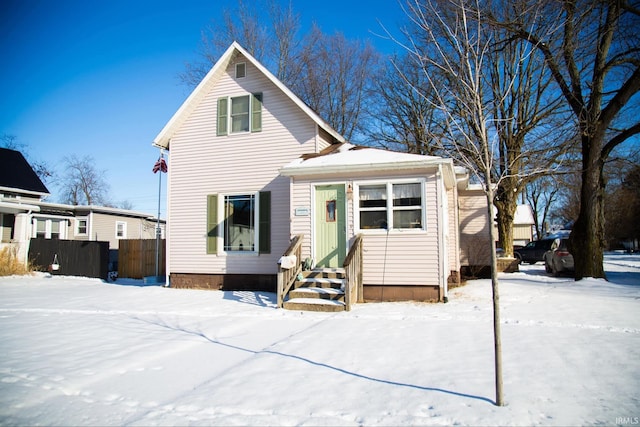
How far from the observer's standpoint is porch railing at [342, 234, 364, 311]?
27.7 feet

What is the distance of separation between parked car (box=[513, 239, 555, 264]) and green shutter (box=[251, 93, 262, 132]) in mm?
18847

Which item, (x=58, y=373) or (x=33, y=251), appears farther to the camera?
(x=33, y=251)

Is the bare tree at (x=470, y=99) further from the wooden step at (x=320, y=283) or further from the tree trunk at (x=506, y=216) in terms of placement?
the tree trunk at (x=506, y=216)

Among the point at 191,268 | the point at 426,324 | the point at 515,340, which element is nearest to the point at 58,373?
the point at 426,324

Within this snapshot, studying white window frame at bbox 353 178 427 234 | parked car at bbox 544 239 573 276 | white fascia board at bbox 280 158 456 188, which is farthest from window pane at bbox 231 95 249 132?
parked car at bbox 544 239 573 276

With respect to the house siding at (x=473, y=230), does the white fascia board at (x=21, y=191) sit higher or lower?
higher

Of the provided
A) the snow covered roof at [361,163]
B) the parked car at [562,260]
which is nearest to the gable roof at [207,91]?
the snow covered roof at [361,163]

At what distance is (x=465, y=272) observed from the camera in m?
14.6

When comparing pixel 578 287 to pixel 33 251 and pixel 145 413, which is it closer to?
pixel 145 413

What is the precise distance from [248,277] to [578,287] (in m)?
8.89

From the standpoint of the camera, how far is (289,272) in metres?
9.42

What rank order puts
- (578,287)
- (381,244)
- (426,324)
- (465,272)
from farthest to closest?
(465,272) < (578,287) < (381,244) < (426,324)

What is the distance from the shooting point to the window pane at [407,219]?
374 inches

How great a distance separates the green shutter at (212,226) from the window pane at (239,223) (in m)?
0.29
